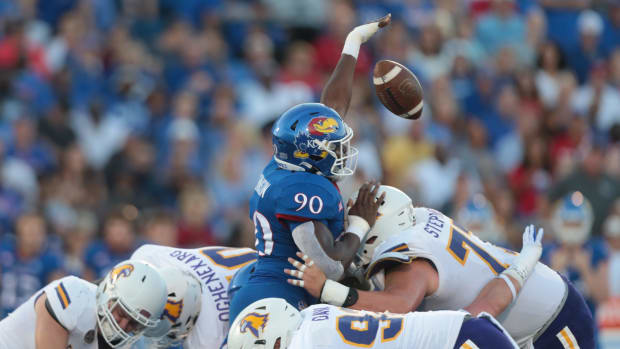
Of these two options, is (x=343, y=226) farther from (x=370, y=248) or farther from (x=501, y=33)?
(x=501, y=33)

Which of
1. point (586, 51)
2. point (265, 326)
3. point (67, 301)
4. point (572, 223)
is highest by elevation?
point (265, 326)

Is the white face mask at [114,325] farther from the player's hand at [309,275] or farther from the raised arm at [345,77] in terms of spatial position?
the raised arm at [345,77]

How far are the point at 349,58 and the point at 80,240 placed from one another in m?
4.58

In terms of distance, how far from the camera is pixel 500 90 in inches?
529

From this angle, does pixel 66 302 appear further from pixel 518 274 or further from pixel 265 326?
pixel 518 274

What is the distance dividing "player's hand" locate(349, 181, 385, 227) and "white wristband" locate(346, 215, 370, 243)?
0.17 ft

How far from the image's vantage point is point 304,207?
228 inches

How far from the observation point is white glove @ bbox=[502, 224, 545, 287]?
20.0 feet

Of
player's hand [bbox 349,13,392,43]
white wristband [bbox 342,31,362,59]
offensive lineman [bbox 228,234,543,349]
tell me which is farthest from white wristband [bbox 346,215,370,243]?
player's hand [bbox 349,13,392,43]

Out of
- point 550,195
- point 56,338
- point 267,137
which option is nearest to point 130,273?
point 56,338

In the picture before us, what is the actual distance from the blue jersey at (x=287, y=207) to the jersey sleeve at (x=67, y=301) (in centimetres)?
106

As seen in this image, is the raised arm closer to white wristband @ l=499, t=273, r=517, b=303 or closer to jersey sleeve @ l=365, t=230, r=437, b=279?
jersey sleeve @ l=365, t=230, r=437, b=279

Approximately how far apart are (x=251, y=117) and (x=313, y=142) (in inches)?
271

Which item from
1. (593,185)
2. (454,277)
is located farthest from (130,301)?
(593,185)
